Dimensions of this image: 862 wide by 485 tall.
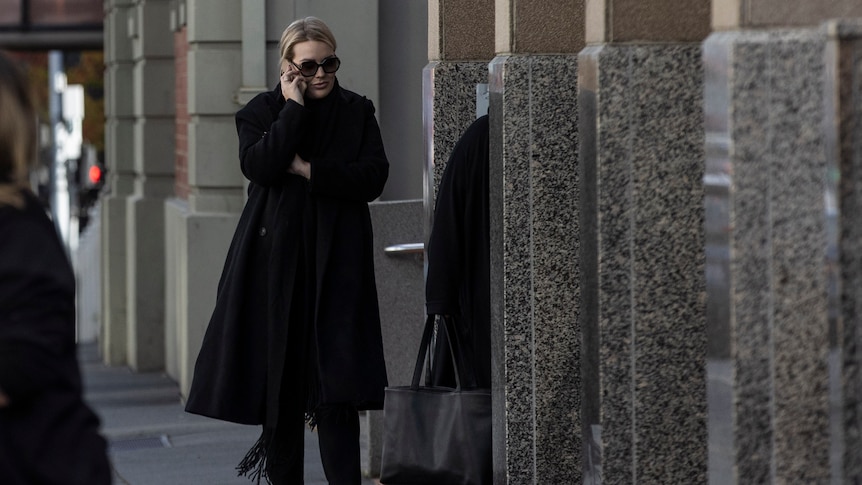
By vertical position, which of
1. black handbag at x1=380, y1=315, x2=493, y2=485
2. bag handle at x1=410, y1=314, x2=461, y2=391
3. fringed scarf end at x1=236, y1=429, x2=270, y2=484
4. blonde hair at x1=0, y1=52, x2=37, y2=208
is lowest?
fringed scarf end at x1=236, y1=429, x2=270, y2=484

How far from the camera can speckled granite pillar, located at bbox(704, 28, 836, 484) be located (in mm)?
3412

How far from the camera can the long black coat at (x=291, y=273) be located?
216 inches

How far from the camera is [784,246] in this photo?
346 cm

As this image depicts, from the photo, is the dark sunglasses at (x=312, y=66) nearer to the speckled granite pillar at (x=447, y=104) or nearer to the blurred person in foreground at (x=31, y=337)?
the speckled granite pillar at (x=447, y=104)

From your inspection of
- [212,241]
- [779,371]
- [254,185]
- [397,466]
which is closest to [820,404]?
[779,371]

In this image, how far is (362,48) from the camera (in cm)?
895

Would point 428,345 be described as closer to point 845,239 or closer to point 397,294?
point 397,294

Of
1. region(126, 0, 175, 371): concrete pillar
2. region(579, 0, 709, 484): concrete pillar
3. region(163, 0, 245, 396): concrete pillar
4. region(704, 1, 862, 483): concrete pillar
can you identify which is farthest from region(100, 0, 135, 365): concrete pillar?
region(704, 1, 862, 483): concrete pillar

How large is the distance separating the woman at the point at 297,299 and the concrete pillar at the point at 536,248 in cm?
64

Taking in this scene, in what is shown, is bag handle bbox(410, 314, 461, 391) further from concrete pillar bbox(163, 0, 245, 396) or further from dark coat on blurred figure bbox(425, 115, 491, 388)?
concrete pillar bbox(163, 0, 245, 396)

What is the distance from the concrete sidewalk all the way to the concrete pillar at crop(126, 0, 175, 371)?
70 cm

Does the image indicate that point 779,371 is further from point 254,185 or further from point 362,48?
point 362,48

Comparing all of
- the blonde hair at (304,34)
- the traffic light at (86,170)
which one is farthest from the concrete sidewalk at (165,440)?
the traffic light at (86,170)

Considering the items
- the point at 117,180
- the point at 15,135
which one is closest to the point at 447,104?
the point at 15,135
